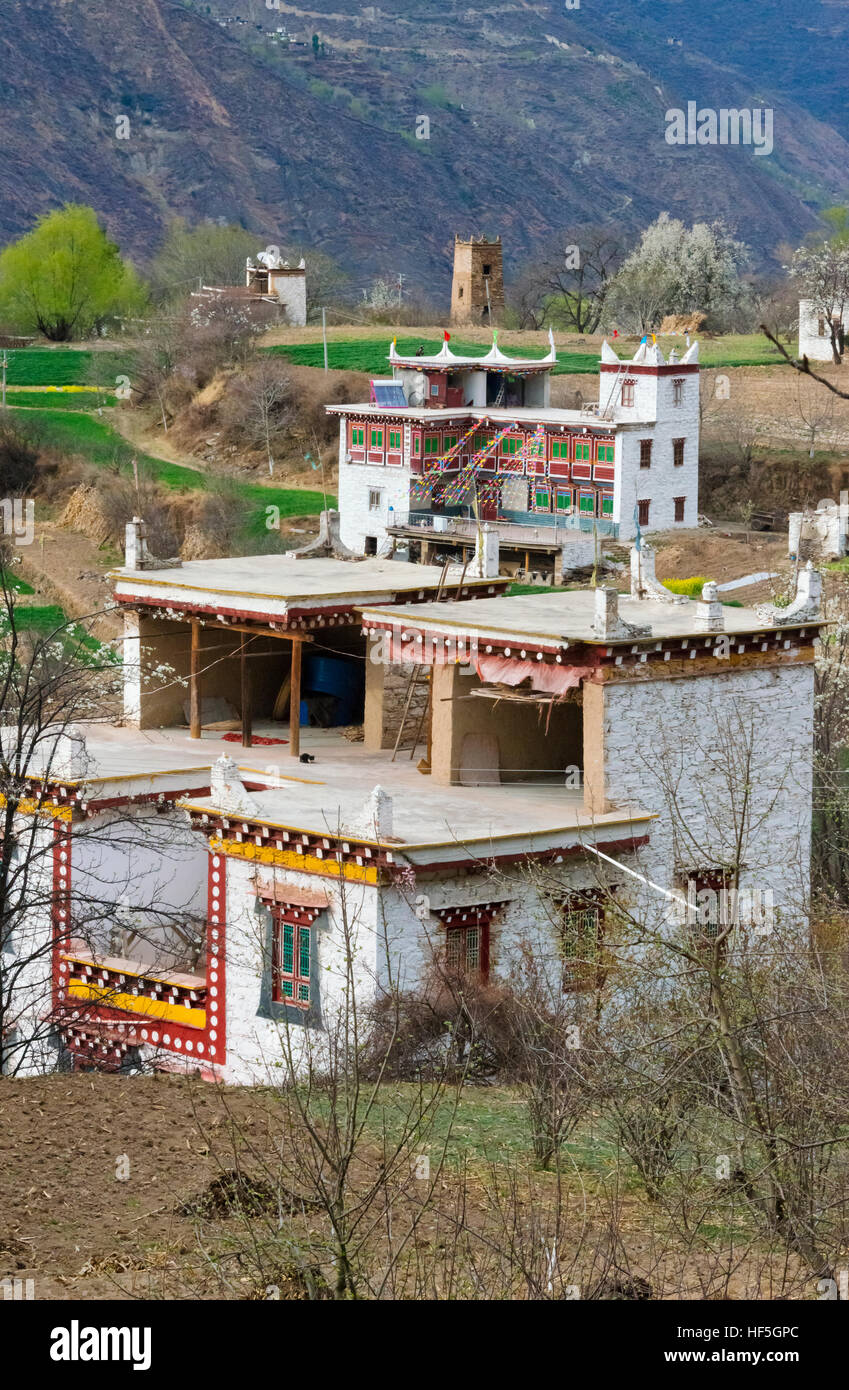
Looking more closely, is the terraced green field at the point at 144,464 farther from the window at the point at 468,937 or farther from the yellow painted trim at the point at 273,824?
the window at the point at 468,937

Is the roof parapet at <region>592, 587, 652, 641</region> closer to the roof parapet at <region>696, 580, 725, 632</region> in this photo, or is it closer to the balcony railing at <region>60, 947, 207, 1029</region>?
the roof parapet at <region>696, 580, 725, 632</region>

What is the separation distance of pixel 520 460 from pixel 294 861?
48168mm

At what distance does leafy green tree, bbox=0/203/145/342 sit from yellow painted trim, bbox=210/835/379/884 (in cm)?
9445

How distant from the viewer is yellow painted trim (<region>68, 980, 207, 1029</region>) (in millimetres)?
28594

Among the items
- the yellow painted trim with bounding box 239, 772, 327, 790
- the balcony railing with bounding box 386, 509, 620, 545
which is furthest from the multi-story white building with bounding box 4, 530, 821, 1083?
the balcony railing with bounding box 386, 509, 620, 545

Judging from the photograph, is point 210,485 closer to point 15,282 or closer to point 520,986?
point 15,282

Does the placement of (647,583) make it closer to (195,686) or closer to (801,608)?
(801,608)

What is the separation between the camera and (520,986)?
26625mm

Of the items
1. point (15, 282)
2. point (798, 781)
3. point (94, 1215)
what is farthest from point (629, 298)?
point (94, 1215)

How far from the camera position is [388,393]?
7706 cm

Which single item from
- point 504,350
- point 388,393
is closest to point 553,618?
point 388,393

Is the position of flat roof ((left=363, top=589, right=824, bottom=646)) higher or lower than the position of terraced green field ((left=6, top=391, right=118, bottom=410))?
lower

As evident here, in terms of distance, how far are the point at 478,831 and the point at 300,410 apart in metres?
67.4

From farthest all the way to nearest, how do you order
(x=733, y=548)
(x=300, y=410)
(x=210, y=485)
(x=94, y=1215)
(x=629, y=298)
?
(x=629, y=298), (x=300, y=410), (x=210, y=485), (x=733, y=548), (x=94, y=1215)
